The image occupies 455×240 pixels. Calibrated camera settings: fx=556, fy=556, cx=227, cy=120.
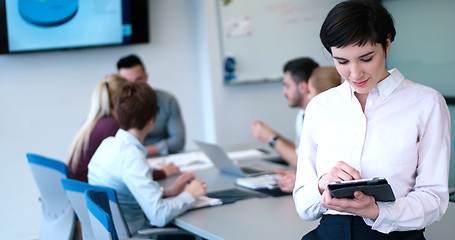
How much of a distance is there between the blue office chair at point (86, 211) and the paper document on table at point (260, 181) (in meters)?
0.53

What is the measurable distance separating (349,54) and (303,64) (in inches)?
86.8

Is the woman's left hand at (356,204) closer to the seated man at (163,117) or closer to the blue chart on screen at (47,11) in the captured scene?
the seated man at (163,117)

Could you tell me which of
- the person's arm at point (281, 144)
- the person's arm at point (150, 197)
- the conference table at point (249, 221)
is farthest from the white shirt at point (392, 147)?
the person's arm at point (281, 144)

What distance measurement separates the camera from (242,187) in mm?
2963

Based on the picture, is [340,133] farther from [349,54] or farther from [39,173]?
[39,173]

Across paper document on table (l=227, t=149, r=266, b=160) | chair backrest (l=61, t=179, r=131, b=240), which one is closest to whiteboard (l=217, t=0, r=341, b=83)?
paper document on table (l=227, t=149, r=266, b=160)

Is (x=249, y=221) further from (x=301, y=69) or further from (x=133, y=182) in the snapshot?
(x=301, y=69)

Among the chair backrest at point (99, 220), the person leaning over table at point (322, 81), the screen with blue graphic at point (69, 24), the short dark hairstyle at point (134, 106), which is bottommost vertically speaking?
the chair backrest at point (99, 220)

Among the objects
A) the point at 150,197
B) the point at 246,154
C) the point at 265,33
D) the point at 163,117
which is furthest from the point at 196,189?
the point at 265,33

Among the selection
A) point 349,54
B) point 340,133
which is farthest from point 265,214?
point 349,54

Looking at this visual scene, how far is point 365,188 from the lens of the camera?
1448 mm

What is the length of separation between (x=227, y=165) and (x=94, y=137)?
2.65 feet

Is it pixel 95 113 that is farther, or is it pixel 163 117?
pixel 163 117

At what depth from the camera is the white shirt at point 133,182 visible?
8.23ft
